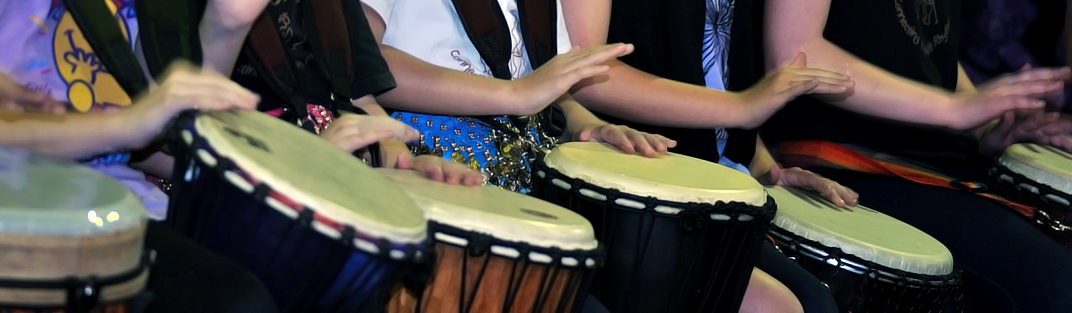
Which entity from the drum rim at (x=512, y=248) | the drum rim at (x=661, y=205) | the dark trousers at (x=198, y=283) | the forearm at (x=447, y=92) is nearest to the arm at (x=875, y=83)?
the drum rim at (x=661, y=205)

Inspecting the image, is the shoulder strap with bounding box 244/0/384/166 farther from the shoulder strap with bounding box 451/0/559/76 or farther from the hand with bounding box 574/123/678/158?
the hand with bounding box 574/123/678/158

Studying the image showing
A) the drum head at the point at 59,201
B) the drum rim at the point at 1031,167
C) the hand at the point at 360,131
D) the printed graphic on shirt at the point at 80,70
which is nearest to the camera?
the drum head at the point at 59,201

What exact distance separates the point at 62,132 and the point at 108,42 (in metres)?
0.31

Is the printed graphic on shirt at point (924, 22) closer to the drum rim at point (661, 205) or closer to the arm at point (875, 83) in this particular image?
the arm at point (875, 83)

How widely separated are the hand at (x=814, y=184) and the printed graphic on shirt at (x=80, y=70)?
1.62m

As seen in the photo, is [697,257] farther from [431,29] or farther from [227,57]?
[227,57]

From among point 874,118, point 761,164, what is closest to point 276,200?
point 761,164

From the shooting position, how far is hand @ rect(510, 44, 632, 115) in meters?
2.08

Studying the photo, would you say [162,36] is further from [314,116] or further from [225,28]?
[314,116]

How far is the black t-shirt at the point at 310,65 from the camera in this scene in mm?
1956

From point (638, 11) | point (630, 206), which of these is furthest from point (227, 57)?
point (638, 11)

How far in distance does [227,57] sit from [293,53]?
234 millimetres

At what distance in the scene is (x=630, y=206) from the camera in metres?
1.93

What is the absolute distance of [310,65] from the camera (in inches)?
81.0
